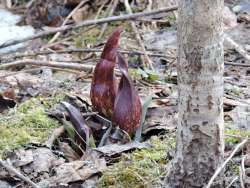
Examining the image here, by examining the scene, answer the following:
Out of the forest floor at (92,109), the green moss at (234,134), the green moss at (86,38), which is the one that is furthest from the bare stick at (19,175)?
the green moss at (86,38)

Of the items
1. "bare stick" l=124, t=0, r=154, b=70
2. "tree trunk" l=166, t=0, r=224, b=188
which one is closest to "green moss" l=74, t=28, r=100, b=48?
"bare stick" l=124, t=0, r=154, b=70

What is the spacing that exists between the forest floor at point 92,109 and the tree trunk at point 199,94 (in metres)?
0.13

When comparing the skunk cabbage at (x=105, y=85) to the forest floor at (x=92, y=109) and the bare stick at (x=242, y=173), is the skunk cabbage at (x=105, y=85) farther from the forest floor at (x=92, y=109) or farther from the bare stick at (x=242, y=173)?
the bare stick at (x=242, y=173)

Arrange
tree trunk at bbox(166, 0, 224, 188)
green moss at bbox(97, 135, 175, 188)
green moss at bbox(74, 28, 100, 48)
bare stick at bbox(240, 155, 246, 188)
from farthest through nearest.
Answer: green moss at bbox(74, 28, 100, 48) < green moss at bbox(97, 135, 175, 188) < bare stick at bbox(240, 155, 246, 188) < tree trunk at bbox(166, 0, 224, 188)

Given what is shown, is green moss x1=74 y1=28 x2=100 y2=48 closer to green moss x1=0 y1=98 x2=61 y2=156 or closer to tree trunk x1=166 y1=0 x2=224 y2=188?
green moss x1=0 y1=98 x2=61 y2=156

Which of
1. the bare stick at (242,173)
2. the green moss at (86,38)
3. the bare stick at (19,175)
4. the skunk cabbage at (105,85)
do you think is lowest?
the green moss at (86,38)

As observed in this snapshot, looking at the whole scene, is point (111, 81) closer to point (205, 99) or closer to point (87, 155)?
point (87, 155)

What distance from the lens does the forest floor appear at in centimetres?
185

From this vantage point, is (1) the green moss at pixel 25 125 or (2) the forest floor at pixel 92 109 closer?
(2) the forest floor at pixel 92 109

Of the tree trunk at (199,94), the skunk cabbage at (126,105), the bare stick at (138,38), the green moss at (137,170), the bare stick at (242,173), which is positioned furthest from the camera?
the bare stick at (138,38)

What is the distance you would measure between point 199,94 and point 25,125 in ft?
3.35

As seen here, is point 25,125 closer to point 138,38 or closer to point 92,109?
point 92,109

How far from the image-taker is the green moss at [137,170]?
181 cm

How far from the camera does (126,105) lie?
2098 millimetres
